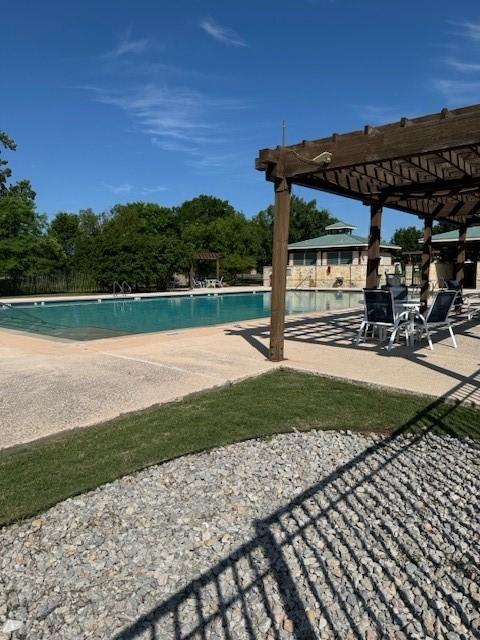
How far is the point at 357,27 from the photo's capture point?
42.4ft

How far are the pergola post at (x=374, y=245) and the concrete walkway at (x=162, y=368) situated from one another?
130cm

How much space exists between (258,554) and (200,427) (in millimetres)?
1821

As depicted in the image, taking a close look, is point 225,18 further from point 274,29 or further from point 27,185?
point 27,185

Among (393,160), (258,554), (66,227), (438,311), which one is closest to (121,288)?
(66,227)

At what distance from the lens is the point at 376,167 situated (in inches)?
286

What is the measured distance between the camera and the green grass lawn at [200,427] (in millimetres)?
3080

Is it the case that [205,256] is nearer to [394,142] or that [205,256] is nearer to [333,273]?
[333,273]

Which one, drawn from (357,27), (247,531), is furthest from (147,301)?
(247,531)

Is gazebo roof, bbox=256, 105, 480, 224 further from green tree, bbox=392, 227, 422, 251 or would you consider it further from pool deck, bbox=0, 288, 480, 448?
green tree, bbox=392, 227, 422, 251

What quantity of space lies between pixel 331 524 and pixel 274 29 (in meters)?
15.2

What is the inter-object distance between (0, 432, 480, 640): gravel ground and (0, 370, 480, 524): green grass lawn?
24 centimetres

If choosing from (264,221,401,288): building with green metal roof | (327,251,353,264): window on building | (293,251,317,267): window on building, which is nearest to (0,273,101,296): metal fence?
(264,221,401,288): building with green metal roof

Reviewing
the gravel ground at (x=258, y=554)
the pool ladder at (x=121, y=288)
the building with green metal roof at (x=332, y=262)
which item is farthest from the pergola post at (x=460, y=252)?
the pool ladder at (x=121, y=288)

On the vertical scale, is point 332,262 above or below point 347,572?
above
